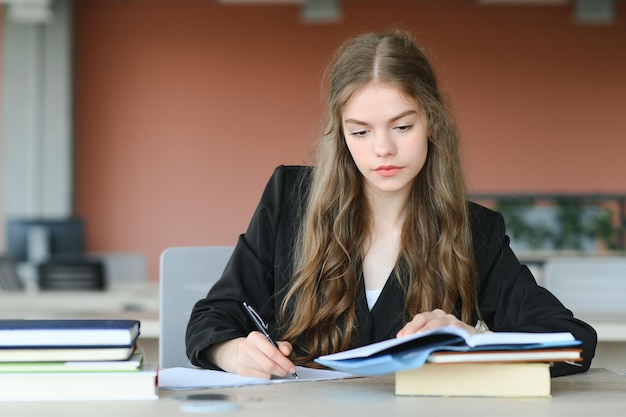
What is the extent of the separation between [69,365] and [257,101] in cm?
756

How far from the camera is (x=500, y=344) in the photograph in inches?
49.1

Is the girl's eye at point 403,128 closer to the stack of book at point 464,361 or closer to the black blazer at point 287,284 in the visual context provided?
the black blazer at point 287,284

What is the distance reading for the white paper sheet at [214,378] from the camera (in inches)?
54.3

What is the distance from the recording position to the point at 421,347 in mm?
1262

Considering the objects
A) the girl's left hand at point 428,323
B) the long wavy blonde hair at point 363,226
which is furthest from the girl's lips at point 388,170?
the girl's left hand at point 428,323

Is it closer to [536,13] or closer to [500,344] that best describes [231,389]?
[500,344]

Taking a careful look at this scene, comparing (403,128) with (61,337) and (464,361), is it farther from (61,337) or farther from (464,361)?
(61,337)

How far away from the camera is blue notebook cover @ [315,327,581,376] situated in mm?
1231

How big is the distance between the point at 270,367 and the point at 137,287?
293 centimetres

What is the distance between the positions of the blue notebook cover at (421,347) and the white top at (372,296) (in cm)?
46

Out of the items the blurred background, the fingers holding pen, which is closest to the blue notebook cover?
the fingers holding pen

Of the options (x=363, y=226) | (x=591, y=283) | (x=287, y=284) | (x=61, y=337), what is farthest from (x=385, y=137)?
(x=591, y=283)

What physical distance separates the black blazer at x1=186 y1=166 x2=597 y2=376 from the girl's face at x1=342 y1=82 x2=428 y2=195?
0.21 metres

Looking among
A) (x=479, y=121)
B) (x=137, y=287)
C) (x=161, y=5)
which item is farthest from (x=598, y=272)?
(x=161, y=5)
